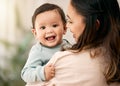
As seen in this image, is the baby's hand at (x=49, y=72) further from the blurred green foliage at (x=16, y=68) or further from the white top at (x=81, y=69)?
the blurred green foliage at (x=16, y=68)

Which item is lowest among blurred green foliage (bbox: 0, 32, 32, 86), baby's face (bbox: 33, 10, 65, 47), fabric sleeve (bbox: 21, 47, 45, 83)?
blurred green foliage (bbox: 0, 32, 32, 86)

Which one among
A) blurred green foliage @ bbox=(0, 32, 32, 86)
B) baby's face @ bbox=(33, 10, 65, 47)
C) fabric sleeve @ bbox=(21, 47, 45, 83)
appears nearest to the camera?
fabric sleeve @ bbox=(21, 47, 45, 83)

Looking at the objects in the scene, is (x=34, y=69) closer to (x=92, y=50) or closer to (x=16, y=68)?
(x=92, y=50)

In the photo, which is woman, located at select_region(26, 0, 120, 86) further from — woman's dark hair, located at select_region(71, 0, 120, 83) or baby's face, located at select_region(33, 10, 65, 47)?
baby's face, located at select_region(33, 10, 65, 47)

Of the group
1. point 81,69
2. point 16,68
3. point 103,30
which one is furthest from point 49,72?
point 16,68

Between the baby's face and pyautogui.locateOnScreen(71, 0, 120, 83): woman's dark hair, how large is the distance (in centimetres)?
22

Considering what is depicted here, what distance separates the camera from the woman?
106cm

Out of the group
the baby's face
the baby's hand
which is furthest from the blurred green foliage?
the baby's hand

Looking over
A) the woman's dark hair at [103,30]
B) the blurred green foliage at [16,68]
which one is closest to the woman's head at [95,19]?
the woman's dark hair at [103,30]

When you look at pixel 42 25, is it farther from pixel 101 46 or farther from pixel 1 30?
pixel 1 30

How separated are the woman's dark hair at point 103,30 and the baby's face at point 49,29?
0.22 metres

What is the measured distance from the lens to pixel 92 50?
3.50ft

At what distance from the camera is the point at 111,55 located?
109cm

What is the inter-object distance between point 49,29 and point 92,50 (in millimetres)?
297
